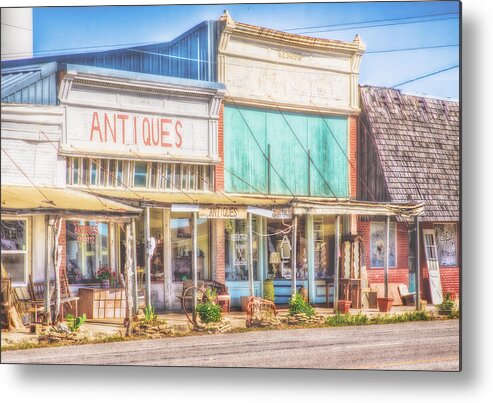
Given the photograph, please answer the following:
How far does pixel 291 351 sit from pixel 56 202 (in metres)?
3.61

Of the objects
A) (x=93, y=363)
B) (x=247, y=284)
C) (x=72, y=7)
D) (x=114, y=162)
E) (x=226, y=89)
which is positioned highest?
(x=72, y=7)

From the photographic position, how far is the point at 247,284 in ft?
49.0

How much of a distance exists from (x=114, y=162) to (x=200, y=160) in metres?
1.15

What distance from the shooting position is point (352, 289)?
596 inches

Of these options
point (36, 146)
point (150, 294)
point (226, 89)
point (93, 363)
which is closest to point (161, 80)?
point (226, 89)

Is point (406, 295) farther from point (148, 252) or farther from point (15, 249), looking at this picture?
point (15, 249)

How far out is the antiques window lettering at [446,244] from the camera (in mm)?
14500

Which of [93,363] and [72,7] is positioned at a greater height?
[72,7]

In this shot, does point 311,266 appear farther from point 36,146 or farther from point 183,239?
point 36,146

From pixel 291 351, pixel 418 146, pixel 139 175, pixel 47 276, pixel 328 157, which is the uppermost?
pixel 418 146

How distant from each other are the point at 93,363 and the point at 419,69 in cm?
570

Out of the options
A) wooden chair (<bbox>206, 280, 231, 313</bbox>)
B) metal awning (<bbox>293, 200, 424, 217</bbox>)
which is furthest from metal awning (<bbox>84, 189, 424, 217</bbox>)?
wooden chair (<bbox>206, 280, 231, 313</bbox>)

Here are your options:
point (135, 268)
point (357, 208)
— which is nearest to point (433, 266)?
point (357, 208)

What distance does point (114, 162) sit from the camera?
14.7 meters
